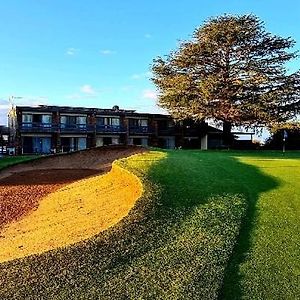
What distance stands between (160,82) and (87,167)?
21.8 metres

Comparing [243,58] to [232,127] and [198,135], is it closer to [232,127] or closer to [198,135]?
[232,127]

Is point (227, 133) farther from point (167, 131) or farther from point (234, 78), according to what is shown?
point (167, 131)

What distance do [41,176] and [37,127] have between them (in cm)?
3024

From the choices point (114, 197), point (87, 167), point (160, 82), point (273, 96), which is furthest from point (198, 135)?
point (114, 197)

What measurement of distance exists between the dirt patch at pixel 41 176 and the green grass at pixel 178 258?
4.46 metres

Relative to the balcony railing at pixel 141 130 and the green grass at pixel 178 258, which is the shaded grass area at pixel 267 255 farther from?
the balcony railing at pixel 141 130

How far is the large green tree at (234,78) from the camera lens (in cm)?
3862

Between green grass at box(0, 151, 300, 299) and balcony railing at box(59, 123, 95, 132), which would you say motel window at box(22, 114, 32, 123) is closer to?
balcony railing at box(59, 123, 95, 132)

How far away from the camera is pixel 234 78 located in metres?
39.8

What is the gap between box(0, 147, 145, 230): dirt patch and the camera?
12.4 m

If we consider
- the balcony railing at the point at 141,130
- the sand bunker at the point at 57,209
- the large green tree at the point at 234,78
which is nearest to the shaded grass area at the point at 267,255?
the sand bunker at the point at 57,209

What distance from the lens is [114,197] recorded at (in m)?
10.6

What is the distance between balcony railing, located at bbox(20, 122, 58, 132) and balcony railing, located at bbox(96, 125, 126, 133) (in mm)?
5233

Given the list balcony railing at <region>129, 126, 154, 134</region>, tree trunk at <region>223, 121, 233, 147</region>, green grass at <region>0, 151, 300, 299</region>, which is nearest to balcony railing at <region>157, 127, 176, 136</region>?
balcony railing at <region>129, 126, 154, 134</region>
